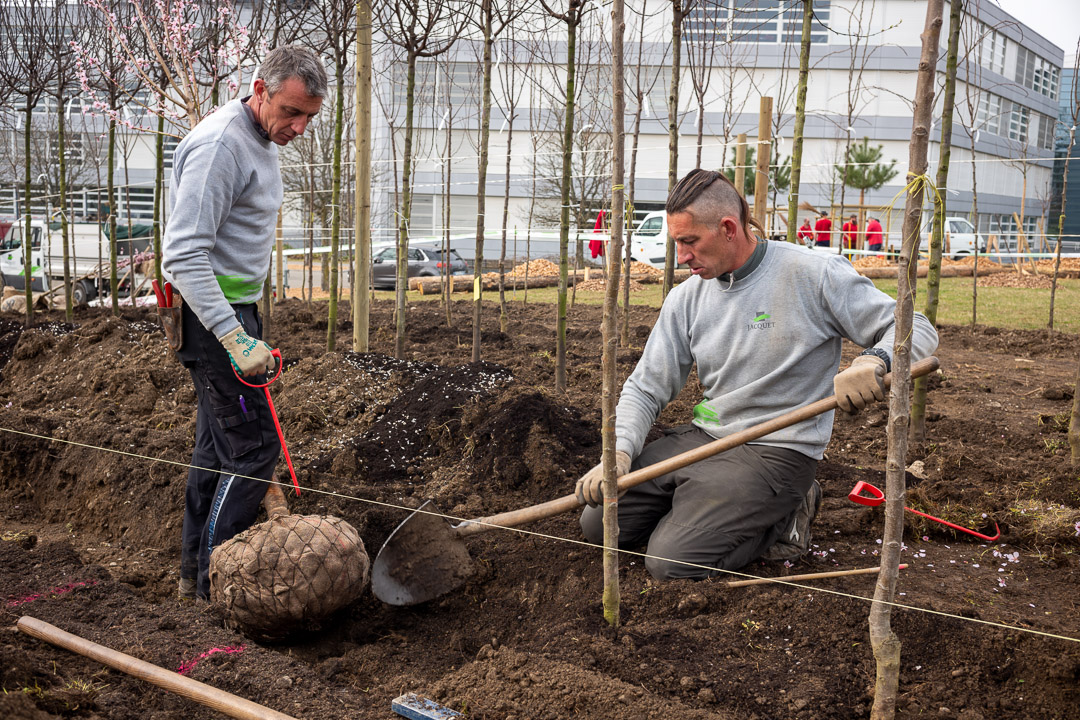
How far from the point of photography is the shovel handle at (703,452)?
96.6 inches

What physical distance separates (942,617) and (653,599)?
0.84 metres

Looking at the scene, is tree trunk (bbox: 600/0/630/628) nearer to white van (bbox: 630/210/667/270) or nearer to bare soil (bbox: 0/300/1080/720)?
bare soil (bbox: 0/300/1080/720)

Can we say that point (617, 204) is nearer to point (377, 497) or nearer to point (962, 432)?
point (377, 497)

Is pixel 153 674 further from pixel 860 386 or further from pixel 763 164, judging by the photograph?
pixel 763 164

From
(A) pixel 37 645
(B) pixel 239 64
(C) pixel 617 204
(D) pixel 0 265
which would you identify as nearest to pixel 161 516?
(A) pixel 37 645

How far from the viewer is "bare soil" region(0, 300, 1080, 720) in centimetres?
218

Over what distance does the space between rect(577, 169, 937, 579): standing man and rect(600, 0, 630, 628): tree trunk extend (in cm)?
36

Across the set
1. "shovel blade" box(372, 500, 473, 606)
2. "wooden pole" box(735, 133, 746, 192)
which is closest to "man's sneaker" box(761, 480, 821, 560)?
"shovel blade" box(372, 500, 473, 606)

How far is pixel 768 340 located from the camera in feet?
9.76

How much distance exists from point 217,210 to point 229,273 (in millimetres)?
243

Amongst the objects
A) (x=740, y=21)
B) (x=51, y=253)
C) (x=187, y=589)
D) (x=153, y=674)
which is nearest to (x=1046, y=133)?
(x=740, y=21)

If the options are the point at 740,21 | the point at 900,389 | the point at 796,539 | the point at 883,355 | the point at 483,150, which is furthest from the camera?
the point at 740,21

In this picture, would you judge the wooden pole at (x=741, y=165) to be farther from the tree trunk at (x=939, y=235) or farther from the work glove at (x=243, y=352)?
the work glove at (x=243, y=352)

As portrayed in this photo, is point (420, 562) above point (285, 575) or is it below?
below
